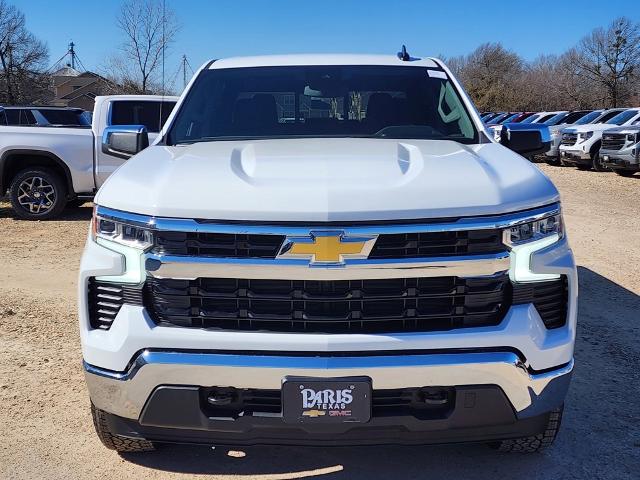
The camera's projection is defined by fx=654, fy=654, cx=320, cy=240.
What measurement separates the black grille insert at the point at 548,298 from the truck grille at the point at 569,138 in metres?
18.9

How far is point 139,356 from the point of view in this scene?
2.49 m

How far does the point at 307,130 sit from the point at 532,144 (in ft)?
4.64

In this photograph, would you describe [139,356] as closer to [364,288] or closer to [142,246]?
[142,246]

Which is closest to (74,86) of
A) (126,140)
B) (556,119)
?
(556,119)

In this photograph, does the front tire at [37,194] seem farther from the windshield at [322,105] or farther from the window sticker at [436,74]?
the window sticker at [436,74]

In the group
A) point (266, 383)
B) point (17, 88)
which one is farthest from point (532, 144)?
point (17, 88)

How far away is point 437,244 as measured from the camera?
97.1 inches

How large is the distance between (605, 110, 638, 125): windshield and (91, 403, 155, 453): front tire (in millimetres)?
20068

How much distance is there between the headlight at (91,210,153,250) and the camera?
2525mm

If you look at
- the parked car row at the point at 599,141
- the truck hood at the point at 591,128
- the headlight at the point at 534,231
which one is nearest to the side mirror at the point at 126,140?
the headlight at the point at 534,231

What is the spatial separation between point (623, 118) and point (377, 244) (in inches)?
804

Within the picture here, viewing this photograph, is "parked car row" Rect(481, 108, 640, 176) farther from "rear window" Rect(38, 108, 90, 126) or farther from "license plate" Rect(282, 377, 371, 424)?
"license plate" Rect(282, 377, 371, 424)

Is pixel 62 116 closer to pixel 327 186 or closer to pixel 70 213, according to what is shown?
pixel 70 213

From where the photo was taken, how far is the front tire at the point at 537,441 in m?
2.92
